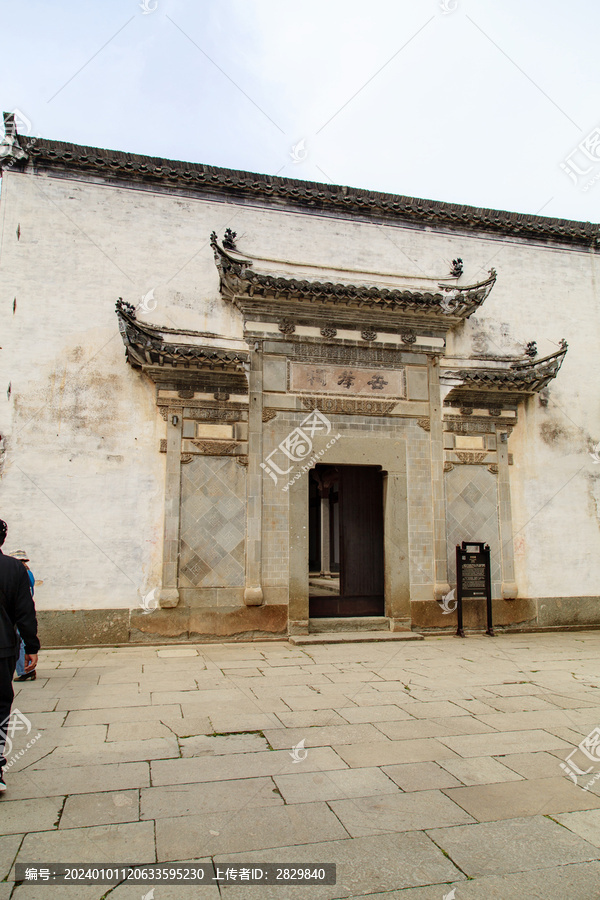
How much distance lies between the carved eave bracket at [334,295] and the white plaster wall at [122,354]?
36cm

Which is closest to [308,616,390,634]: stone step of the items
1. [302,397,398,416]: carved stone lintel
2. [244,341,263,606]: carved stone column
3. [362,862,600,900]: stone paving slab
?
[244,341,263,606]: carved stone column

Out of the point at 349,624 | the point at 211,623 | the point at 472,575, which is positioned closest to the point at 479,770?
the point at 211,623

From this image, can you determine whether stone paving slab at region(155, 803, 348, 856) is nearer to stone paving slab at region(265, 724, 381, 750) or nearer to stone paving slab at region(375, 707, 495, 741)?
stone paving slab at region(265, 724, 381, 750)

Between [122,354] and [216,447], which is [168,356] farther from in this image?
[216,447]

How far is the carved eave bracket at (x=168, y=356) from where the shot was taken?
7.68 metres

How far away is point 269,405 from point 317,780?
5782mm

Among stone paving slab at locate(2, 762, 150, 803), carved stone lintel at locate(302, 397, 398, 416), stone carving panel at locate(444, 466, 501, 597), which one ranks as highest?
carved stone lintel at locate(302, 397, 398, 416)

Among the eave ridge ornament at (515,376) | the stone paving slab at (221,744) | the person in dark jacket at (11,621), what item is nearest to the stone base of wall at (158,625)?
the stone paving slab at (221,744)

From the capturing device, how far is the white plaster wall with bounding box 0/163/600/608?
7.68 m

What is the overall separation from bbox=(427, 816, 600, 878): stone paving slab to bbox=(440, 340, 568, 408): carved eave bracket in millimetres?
6984

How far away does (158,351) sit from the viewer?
779 centimetres

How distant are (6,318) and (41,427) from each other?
162 cm

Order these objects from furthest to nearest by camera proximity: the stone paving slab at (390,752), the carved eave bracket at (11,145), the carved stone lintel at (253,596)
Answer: the carved eave bracket at (11,145), the carved stone lintel at (253,596), the stone paving slab at (390,752)

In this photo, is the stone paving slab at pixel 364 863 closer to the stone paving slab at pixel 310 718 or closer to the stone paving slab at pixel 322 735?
the stone paving slab at pixel 322 735
